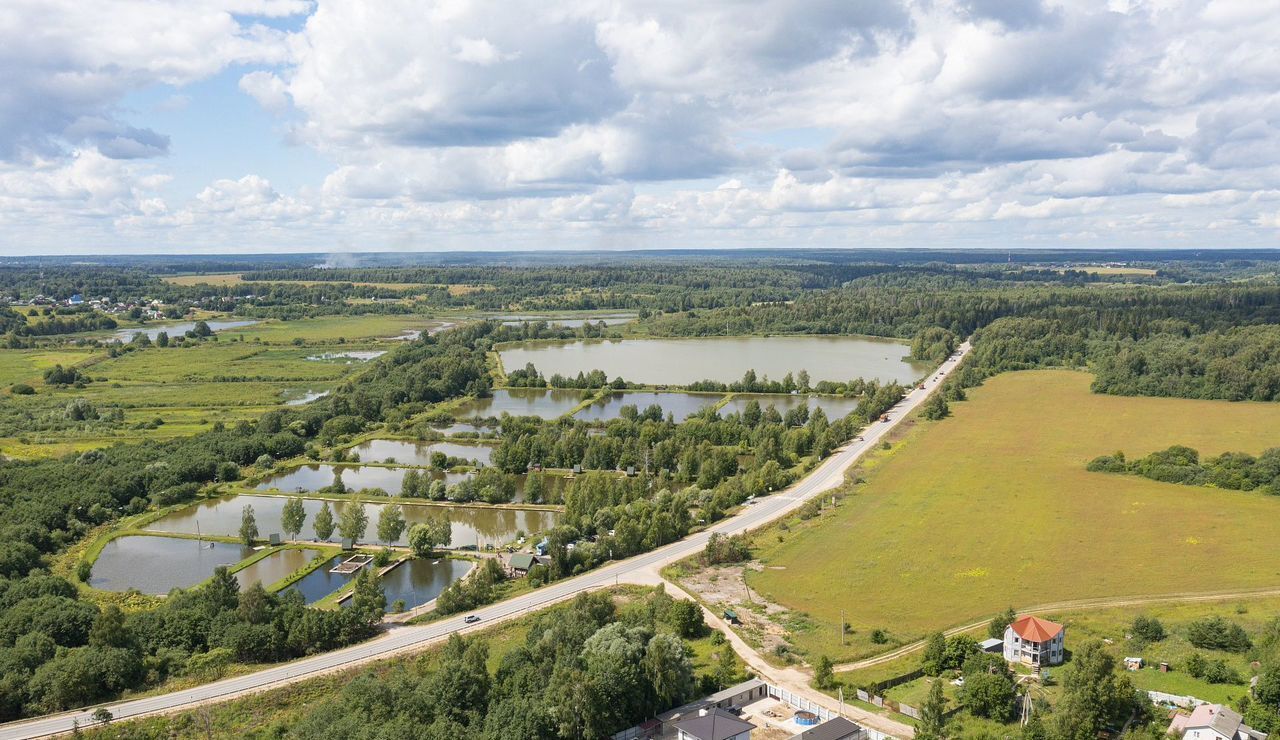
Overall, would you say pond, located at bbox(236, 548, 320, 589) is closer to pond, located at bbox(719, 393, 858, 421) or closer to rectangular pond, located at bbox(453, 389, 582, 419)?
rectangular pond, located at bbox(453, 389, 582, 419)

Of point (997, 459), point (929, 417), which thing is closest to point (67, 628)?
point (997, 459)

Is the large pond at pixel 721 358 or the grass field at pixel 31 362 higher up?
the grass field at pixel 31 362

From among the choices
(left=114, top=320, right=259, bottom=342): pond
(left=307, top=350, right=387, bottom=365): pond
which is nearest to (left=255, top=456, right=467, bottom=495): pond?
(left=307, top=350, right=387, bottom=365): pond

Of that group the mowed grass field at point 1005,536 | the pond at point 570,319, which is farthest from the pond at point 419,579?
the pond at point 570,319

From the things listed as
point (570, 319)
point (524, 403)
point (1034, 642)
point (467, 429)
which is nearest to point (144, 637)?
point (1034, 642)

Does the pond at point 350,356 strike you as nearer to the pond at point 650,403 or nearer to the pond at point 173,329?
the pond at point 173,329

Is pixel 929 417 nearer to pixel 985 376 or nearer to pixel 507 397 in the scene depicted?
pixel 985 376

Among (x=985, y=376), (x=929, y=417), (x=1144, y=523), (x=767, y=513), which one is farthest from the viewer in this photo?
(x=985, y=376)
